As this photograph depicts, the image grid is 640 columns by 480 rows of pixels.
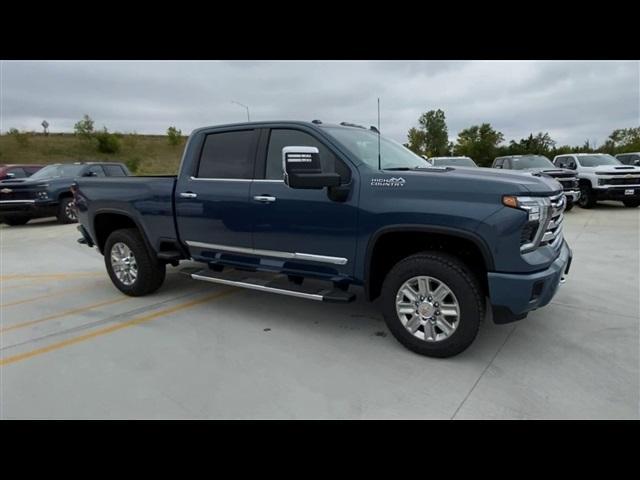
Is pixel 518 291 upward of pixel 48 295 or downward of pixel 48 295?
upward

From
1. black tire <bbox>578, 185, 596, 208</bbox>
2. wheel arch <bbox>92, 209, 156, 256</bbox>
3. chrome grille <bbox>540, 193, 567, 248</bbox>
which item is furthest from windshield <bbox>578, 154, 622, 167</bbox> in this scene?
wheel arch <bbox>92, 209, 156, 256</bbox>

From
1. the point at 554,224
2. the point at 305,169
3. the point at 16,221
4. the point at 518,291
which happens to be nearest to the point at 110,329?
the point at 305,169

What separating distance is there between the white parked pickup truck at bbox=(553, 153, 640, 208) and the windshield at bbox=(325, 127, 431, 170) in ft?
34.5

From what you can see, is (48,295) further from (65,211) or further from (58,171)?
(58,171)

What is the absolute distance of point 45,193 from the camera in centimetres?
1129

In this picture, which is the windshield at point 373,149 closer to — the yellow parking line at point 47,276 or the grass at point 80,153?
the yellow parking line at point 47,276

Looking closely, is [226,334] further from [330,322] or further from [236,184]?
[236,184]

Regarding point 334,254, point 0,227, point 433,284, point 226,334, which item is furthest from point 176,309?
point 0,227

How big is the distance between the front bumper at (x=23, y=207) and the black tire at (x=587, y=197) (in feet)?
52.5

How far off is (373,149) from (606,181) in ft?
36.9

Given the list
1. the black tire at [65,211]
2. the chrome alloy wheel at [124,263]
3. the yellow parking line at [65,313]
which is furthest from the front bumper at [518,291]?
the black tire at [65,211]

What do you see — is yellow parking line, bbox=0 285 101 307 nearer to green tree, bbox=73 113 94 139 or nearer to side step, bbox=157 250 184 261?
side step, bbox=157 250 184 261

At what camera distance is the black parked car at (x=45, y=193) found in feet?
36.0
